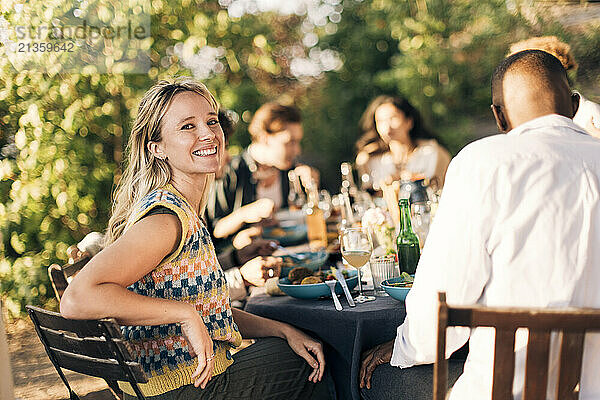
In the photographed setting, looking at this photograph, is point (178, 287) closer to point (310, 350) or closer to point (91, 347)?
point (91, 347)

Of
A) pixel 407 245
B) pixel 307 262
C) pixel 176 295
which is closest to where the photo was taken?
pixel 176 295

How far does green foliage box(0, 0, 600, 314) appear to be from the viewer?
4.14 meters

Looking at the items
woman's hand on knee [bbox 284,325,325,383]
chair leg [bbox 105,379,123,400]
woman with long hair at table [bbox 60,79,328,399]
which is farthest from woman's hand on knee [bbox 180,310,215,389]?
woman's hand on knee [bbox 284,325,325,383]

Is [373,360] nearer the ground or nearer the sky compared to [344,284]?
nearer the ground

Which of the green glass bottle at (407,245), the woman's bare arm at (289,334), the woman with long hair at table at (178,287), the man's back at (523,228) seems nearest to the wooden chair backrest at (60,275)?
the woman with long hair at table at (178,287)

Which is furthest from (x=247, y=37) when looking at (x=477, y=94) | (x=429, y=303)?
(x=429, y=303)

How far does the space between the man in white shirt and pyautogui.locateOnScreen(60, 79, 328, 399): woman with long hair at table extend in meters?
0.61

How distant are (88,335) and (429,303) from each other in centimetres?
87

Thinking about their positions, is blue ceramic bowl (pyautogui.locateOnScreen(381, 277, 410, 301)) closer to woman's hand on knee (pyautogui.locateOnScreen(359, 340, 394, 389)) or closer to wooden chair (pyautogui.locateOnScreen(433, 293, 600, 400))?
woman's hand on knee (pyautogui.locateOnScreen(359, 340, 394, 389))

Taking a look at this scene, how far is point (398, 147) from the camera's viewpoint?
4.50 m

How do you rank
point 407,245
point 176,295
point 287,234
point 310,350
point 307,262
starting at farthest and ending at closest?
point 287,234 → point 307,262 → point 407,245 → point 310,350 → point 176,295

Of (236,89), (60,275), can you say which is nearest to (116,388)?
(60,275)

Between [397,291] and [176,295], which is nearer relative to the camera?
[176,295]

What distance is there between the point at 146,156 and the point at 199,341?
2.05ft
